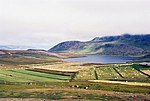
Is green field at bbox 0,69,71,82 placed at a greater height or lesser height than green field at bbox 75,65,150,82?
greater

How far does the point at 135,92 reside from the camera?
84938 millimetres

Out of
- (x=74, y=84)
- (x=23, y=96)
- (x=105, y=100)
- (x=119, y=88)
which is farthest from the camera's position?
(x=74, y=84)

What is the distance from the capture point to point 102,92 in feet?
277

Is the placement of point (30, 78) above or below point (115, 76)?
above

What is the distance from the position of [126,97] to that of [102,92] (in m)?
9.33

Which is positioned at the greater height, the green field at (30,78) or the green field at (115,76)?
the green field at (30,78)

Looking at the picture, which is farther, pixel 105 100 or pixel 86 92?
pixel 86 92

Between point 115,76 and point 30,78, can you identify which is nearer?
point 30,78

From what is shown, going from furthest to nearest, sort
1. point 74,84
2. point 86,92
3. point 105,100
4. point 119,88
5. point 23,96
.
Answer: point 74,84
point 119,88
point 86,92
point 23,96
point 105,100

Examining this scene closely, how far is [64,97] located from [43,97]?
483 centimetres

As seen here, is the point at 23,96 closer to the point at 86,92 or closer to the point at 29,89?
the point at 29,89

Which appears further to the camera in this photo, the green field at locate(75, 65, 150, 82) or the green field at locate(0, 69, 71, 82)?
the green field at locate(75, 65, 150, 82)

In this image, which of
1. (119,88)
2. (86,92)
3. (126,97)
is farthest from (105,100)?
(119,88)

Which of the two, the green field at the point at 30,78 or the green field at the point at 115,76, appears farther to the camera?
the green field at the point at 115,76
